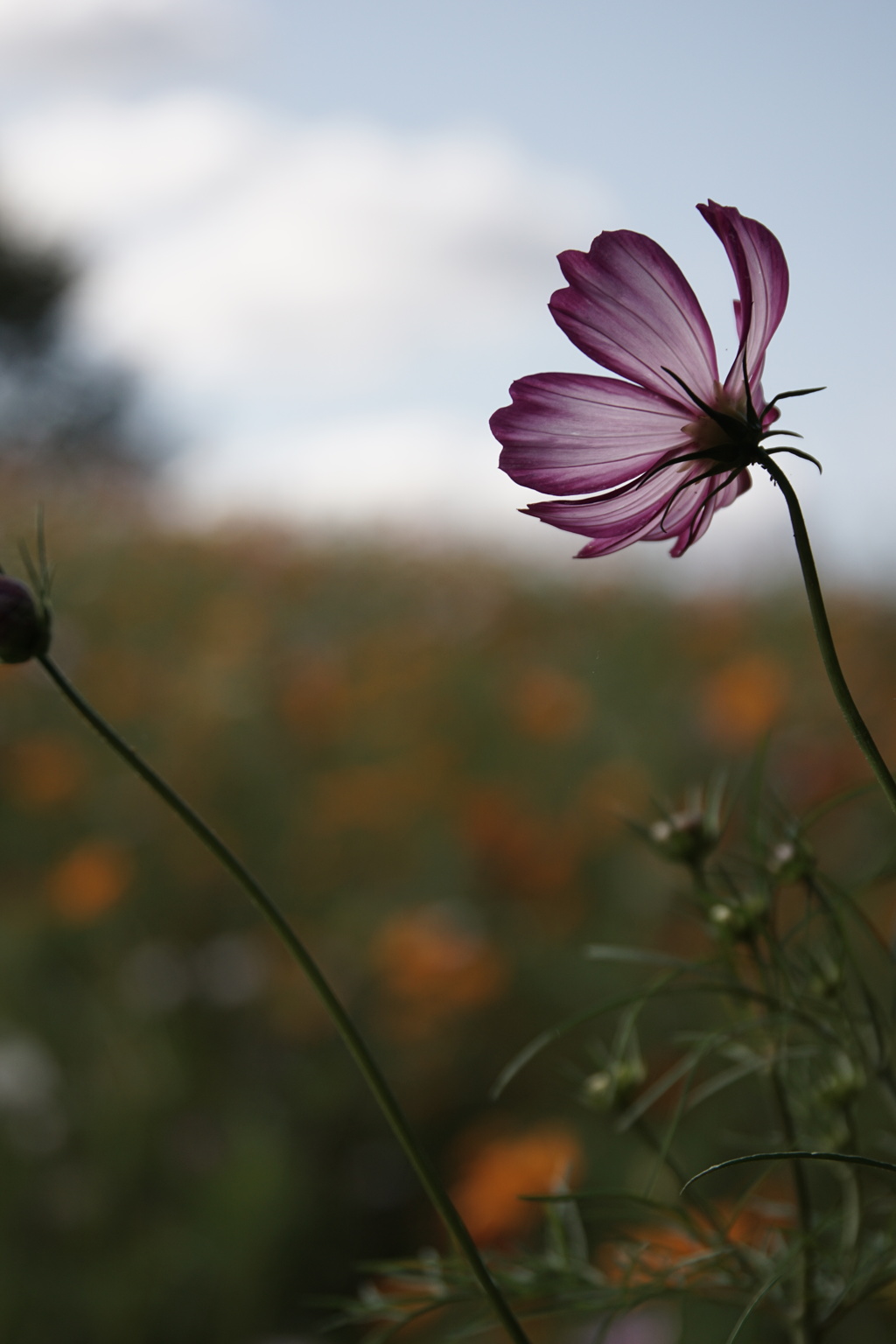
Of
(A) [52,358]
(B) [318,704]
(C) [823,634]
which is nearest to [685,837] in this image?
(C) [823,634]

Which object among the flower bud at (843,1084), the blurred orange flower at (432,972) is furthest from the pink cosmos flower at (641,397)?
the blurred orange flower at (432,972)

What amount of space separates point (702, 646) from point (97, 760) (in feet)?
2.26

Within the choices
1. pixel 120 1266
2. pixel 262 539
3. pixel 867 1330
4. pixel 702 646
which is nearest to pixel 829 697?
pixel 702 646

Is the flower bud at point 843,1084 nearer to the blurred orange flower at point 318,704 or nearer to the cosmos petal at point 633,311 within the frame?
the cosmos petal at point 633,311

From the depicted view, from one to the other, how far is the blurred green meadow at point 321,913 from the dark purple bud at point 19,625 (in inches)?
14.0

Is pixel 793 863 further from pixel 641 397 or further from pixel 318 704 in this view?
pixel 318 704

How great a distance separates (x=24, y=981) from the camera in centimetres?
108

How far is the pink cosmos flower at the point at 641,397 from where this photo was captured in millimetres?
204

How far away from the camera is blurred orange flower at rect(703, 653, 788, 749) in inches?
42.2

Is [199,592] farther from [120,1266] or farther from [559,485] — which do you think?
[559,485]

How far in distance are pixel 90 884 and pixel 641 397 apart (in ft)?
2.96

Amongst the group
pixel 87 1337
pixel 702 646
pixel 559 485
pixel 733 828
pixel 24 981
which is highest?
pixel 559 485

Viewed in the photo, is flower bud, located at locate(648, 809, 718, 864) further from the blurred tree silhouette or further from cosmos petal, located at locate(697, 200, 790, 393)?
the blurred tree silhouette

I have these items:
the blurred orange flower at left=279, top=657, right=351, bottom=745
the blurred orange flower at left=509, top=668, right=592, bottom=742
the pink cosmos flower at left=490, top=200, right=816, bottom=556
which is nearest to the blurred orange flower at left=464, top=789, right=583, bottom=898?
the blurred orange flower at left=509, top=668, right=592, bottom=742
